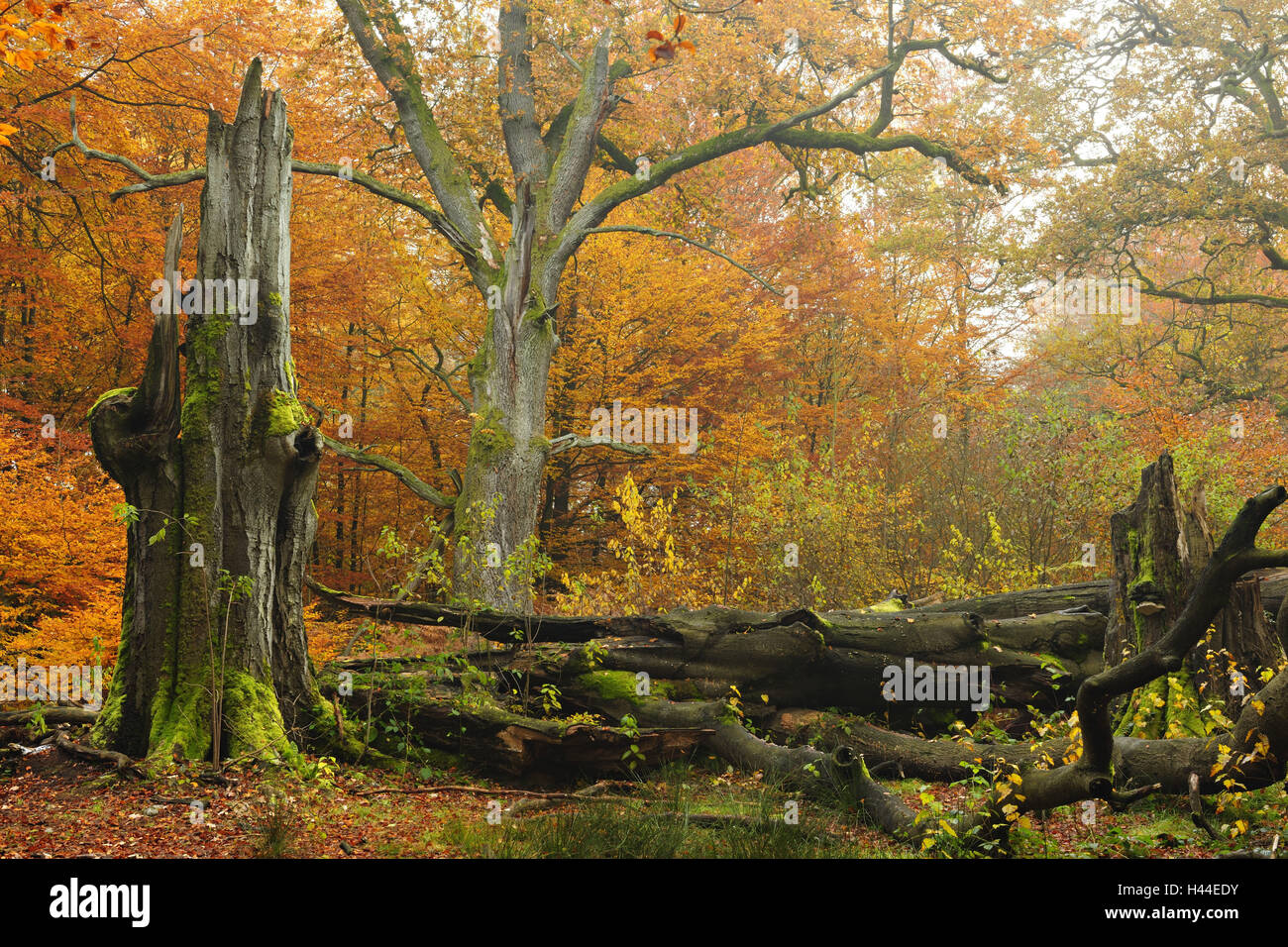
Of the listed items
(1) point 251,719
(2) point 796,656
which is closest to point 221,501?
(1) point 251,719

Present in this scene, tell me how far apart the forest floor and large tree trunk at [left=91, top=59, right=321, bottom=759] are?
43 centimetres

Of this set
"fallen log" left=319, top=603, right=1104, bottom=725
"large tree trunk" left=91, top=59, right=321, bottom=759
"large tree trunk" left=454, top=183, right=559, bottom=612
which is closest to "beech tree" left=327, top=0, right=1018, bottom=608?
"large tree trunk" left=454, top=183, right=559, bottom=612

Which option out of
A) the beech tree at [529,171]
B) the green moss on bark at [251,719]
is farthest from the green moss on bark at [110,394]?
the beech tree at [529,171]

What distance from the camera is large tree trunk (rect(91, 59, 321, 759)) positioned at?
5801 mm

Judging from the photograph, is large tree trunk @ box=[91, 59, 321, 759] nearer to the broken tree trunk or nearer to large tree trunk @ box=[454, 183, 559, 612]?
large tree trunk @ box=[454, 183, 559, 612]

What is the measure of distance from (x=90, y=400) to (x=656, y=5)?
32.9 feet

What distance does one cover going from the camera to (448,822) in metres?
5.12

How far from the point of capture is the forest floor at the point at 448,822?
14.9 feet

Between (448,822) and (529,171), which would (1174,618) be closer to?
(448,822)

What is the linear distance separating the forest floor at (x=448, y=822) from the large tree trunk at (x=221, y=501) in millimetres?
430

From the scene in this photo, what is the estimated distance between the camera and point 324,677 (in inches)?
263

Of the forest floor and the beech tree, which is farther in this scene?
the beech tree

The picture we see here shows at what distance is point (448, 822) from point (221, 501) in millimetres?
2550

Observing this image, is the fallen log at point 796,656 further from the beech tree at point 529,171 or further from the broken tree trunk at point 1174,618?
the beech tree at point 529,171
